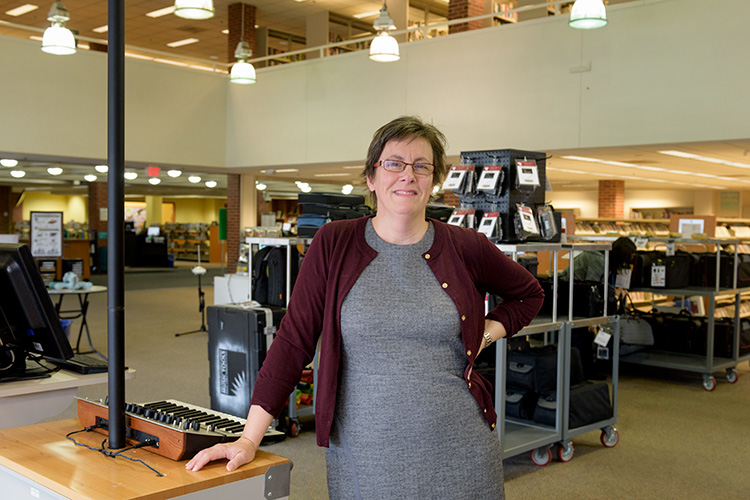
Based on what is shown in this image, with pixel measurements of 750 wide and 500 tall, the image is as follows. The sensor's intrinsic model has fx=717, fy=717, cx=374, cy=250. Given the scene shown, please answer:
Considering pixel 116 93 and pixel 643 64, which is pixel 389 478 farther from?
pixel 643 64

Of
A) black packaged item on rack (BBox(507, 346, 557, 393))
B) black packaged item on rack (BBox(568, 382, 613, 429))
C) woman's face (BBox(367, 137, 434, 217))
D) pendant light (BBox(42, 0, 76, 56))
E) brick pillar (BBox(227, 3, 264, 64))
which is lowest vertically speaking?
black packaged item on rack (BBox(568, 382, 613, 429))

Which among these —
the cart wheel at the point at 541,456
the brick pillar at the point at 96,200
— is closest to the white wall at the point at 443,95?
the cart wheel at the point at 541,456

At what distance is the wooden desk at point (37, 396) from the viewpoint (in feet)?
8.04

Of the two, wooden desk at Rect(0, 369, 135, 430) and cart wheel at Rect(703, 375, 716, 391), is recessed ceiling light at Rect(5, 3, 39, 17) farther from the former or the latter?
wooden desk at Rect(0, 369, 135, 430)

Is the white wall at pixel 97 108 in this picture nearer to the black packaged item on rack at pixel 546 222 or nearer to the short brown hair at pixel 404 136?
the black packaged item on rack at pixel 546 222

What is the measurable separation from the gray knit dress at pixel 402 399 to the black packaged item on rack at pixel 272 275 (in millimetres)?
3697

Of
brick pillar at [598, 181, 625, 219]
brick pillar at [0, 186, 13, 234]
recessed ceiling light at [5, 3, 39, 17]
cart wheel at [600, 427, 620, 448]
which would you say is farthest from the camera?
brick pillar at [0, 186, 13, 234]

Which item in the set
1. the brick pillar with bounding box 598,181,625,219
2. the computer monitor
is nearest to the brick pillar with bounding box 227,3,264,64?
the brick pillar with bounding box 598,181,625,219

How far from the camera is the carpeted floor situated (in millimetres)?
4332

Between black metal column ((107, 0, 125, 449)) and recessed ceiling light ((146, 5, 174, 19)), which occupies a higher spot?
recessed ceiling light ((146, 5, 174, 19))

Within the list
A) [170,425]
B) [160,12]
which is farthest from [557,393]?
[160,12]

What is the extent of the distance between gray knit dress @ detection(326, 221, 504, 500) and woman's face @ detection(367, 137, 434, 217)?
15 centimetres

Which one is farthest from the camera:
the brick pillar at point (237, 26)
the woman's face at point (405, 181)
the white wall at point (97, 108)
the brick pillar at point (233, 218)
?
the brick pillar at point (237, 26)

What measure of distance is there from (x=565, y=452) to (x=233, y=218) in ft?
33.6
